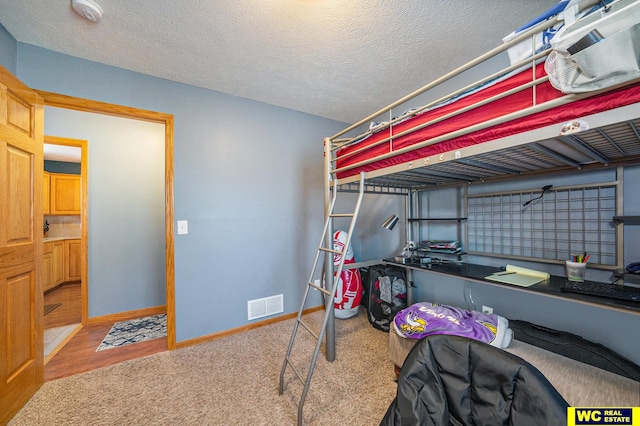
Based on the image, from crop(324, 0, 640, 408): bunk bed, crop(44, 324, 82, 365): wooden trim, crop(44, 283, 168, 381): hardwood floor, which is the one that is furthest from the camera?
crop(44, 324, 82, 365): wooden trim

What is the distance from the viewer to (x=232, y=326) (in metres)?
2.50

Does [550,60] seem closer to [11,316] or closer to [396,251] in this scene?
[396,251]

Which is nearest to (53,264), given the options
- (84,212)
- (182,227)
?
(84,212)

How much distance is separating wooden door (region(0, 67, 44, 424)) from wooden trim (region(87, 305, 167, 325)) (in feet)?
4.11

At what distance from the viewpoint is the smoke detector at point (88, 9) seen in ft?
4.65

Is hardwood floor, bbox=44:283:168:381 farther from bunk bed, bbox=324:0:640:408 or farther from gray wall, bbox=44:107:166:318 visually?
bunk bed, bbox=324:0:640:408

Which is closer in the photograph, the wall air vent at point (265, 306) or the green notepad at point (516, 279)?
the green notepad at point (516, 279)

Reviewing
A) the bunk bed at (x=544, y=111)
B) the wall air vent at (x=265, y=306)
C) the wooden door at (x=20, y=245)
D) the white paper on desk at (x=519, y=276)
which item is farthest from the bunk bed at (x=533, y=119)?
the wooden door at (x=20, y=245)

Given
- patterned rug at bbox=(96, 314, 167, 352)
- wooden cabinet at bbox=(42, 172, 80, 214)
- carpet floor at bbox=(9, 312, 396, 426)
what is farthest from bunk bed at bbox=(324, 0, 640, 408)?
wooden cabinet at bbox=(42, 172, 80, 214)

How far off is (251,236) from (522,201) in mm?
2489

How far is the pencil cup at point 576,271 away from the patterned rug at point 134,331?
347cm

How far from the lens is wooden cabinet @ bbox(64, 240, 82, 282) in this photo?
14.2 ft

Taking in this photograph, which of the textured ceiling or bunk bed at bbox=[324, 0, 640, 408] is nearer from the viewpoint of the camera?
bunk bed at bbox=[324, 0, 640, 408]

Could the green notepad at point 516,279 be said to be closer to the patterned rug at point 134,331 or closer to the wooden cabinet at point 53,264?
the patterned rug at point 134,331
